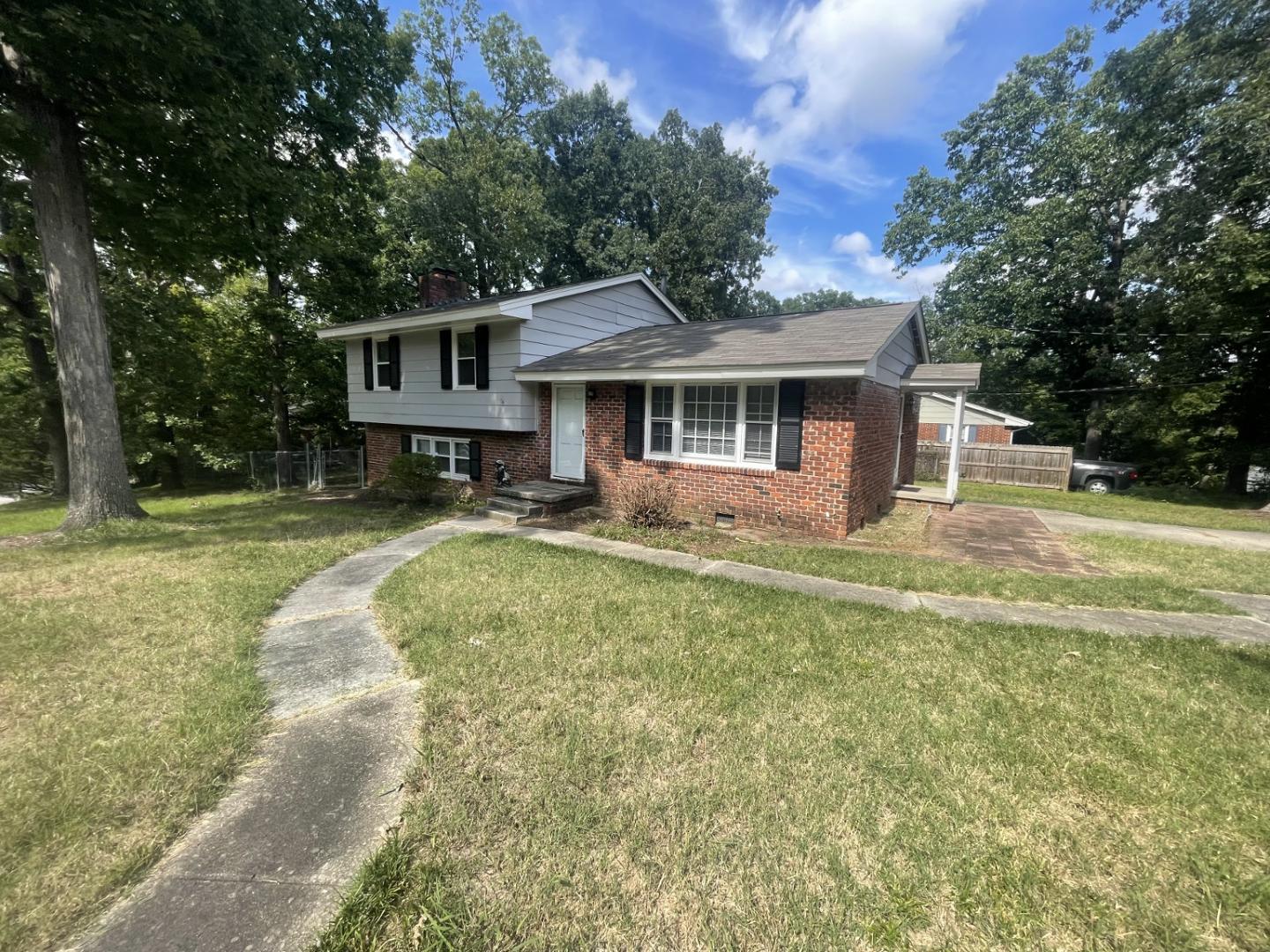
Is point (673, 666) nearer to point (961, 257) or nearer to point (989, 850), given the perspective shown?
point (989, 850)

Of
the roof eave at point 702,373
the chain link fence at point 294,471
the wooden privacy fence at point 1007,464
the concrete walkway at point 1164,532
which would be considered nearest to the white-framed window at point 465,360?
the roof eave at point 702,373

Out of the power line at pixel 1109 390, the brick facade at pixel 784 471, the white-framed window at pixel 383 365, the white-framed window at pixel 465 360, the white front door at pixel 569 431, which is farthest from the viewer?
the power line at pixel 1109 390

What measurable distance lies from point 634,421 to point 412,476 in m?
4.59

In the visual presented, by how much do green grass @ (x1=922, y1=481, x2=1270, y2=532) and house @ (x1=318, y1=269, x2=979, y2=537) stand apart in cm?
348

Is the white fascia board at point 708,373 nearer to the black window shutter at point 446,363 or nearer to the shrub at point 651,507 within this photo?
the shrub at point 651,507

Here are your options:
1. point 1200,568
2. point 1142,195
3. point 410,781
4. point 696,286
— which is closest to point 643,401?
point 410,781

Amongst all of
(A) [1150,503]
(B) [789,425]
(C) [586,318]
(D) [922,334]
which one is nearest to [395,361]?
(C) [586,318]

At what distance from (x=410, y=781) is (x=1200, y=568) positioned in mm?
9473

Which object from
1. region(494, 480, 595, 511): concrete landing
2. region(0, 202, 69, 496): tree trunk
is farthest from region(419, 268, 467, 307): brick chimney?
region(0, 202, 69, 496): tree trunk

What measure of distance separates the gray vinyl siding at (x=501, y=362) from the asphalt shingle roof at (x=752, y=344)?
1.46ft

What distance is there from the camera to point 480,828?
2.19 metres

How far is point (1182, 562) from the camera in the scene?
6.95 metres

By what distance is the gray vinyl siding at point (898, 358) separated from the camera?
28.0 feet

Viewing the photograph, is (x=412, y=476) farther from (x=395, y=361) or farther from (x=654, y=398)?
(x=654, y=398)
